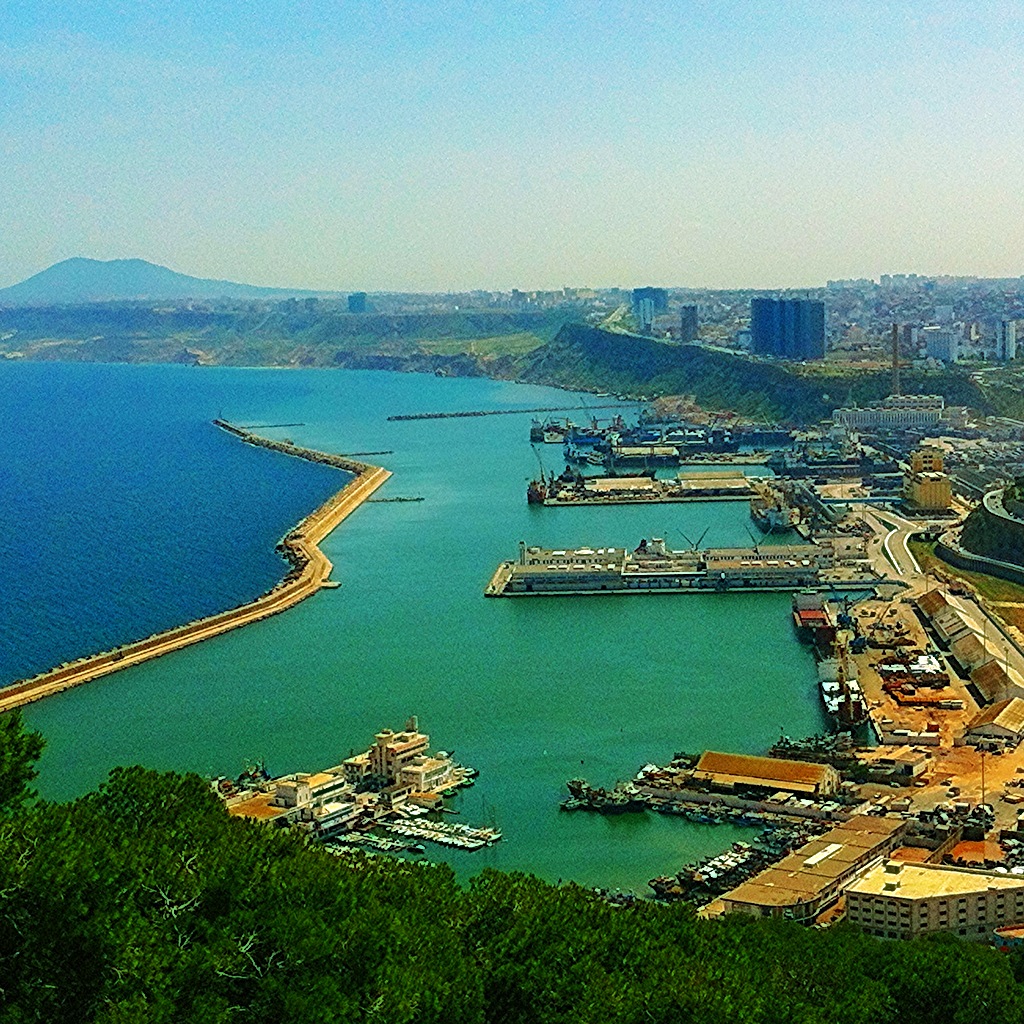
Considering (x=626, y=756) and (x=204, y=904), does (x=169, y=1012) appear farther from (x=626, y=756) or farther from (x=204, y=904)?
(x=626, y=756)

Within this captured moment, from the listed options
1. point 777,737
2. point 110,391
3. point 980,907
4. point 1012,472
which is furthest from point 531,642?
point 110,391

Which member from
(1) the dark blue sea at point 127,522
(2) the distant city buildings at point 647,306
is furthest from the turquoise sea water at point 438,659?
(2) the distant city buildings at point 647,306

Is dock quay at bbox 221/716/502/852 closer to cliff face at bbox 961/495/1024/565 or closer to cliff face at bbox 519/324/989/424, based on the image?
cliff face at bbox 961/495/1024/565

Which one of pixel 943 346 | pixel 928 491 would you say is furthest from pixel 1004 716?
pixel 943 346

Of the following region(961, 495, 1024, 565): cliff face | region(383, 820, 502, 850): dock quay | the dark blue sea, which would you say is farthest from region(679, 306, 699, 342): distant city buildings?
region(383, 820, 502, 850): dock quay

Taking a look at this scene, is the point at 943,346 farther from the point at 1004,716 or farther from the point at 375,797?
the point at 375,797

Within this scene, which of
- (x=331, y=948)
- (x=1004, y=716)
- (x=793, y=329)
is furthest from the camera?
(x=793, y=329)
